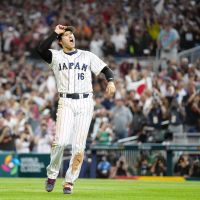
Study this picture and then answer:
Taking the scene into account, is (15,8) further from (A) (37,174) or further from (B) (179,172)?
(B) (179,172)

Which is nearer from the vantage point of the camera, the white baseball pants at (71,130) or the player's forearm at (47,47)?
the white baseball pants at (71,130)

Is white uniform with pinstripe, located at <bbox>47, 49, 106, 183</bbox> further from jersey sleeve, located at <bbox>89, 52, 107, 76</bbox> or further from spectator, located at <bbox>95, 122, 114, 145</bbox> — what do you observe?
spectator, located at <bbox>95, 122, 114, 145</bbox>

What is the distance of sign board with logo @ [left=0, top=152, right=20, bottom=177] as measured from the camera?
2167cm

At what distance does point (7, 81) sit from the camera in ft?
88.4

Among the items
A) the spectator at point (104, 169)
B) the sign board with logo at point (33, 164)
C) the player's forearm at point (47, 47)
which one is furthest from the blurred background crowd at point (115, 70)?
the player's forearm at point (47, 47)

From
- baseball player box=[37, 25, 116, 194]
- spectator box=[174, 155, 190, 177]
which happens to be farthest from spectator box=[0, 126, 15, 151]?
baseball player box=[37, 25, 116, 194]

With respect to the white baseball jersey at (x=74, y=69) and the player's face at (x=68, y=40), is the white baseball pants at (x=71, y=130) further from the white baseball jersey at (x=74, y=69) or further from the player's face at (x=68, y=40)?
the player's face at (x=68, y=40)

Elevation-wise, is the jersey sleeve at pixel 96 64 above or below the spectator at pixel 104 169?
above

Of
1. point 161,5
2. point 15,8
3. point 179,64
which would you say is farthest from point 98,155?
point 15,8

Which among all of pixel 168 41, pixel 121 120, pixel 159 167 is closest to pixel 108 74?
pixel 159 167

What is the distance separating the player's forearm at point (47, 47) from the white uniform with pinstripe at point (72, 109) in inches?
3.4

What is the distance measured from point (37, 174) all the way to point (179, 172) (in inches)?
158

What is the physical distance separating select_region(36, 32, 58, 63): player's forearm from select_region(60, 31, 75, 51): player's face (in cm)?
14

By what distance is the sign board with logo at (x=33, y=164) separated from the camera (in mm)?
21547
